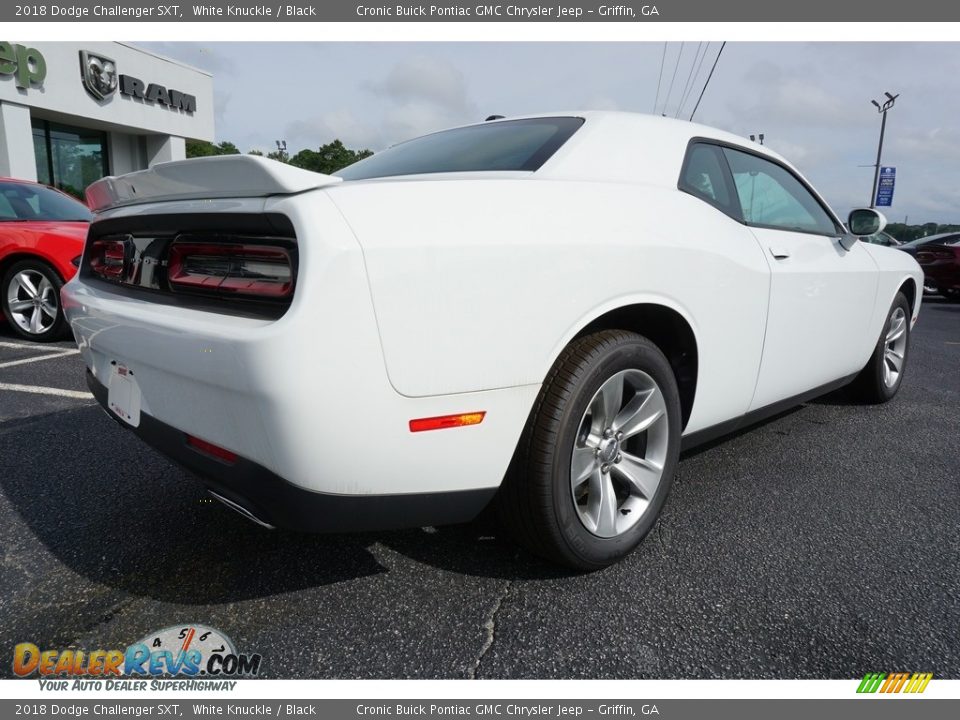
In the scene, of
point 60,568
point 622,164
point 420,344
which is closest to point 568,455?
point 420,344

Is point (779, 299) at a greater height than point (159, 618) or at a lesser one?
greater

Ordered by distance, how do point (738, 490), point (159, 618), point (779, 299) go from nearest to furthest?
point (159, 618) → point (779, 299) → point (738, 490)

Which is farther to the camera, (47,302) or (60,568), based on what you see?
(47,302)

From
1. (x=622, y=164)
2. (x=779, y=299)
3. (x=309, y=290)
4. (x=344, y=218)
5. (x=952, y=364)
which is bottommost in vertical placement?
(x=952, y=364)

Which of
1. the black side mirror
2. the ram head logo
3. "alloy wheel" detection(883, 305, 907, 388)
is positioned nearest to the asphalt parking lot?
the black side mirror

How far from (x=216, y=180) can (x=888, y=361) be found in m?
4.13

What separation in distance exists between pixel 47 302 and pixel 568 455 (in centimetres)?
547

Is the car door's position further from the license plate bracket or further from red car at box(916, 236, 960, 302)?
red car at box(916, 236, 960, 302)

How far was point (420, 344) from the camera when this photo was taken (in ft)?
4.75

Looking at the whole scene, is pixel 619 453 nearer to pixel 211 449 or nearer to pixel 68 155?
pixel 211 449

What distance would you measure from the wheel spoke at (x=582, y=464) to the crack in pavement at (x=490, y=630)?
1.22 feet

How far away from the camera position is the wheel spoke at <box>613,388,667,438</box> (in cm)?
201

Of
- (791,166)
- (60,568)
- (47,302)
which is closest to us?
(60,568)

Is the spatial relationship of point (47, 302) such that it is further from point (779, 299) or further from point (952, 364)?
point (952, 364)
